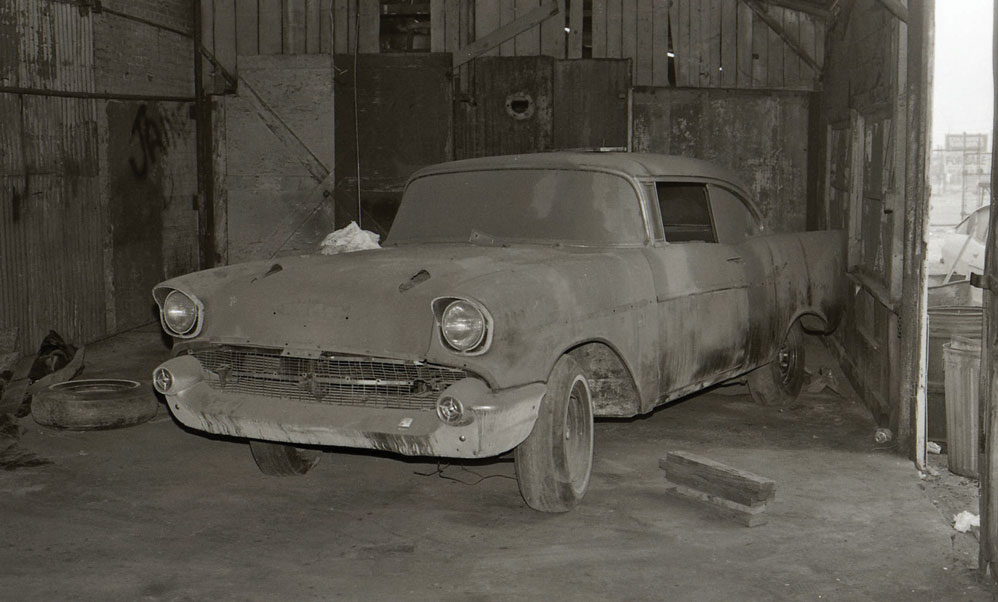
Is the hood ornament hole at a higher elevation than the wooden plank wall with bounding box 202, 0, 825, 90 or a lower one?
lower

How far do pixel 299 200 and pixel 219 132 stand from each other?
3.89 feet

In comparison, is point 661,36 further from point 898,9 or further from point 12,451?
point 12,451

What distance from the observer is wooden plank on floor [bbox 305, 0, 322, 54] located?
1235cm

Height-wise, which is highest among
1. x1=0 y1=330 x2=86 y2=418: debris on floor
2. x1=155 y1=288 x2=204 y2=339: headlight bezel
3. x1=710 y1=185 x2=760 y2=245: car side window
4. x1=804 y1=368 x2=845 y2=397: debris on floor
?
x1=710 y1=185 x2=760 y2=245: car side window

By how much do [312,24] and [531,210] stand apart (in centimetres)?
714

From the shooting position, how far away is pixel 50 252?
9.66m

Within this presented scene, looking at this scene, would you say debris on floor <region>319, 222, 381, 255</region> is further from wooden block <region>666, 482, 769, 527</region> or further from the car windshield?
wooden block <region>666, 482, 769, 527</region>

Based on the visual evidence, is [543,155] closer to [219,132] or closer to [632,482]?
[632,482]

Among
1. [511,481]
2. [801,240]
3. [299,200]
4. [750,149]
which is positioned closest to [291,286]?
[511,481]

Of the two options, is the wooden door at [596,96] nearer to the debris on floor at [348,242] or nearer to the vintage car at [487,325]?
the debris on floor at [348,242]

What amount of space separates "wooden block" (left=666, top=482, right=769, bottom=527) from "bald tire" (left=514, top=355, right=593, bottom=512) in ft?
1.65

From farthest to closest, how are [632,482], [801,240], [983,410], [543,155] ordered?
[801,240] < [543,155] < [632,482] < [983,410]

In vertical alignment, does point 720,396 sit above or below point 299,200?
below

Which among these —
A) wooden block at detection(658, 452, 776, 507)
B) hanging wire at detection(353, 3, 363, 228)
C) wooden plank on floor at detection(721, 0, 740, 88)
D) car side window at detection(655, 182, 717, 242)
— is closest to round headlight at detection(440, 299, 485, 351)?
wooden block at detection(658, 452, 776, 507)
